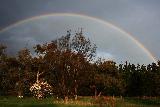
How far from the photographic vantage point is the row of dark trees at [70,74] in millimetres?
77438

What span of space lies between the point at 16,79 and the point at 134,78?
3797 centimetres

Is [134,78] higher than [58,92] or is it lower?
higher

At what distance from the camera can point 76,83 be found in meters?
78.1

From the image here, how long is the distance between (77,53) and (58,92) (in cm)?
973

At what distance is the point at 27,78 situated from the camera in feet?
314

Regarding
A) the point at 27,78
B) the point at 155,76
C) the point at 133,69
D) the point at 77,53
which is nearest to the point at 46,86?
the point at 77,53

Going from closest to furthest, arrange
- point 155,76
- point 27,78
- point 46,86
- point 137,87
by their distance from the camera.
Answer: point 46,86
point 27,78
point 155,76
point 137,87

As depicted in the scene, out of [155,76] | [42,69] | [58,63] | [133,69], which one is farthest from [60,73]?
[133,69]

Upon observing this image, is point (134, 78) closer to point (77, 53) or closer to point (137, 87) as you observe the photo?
point (137, 87)

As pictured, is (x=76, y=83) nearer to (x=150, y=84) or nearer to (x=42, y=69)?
(x=42, y=69)

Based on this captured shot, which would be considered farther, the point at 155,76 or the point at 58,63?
the point at 155,76

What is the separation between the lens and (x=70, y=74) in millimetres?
76125

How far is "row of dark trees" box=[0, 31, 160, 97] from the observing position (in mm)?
77438

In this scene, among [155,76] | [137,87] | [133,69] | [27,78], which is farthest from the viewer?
[133,69]
